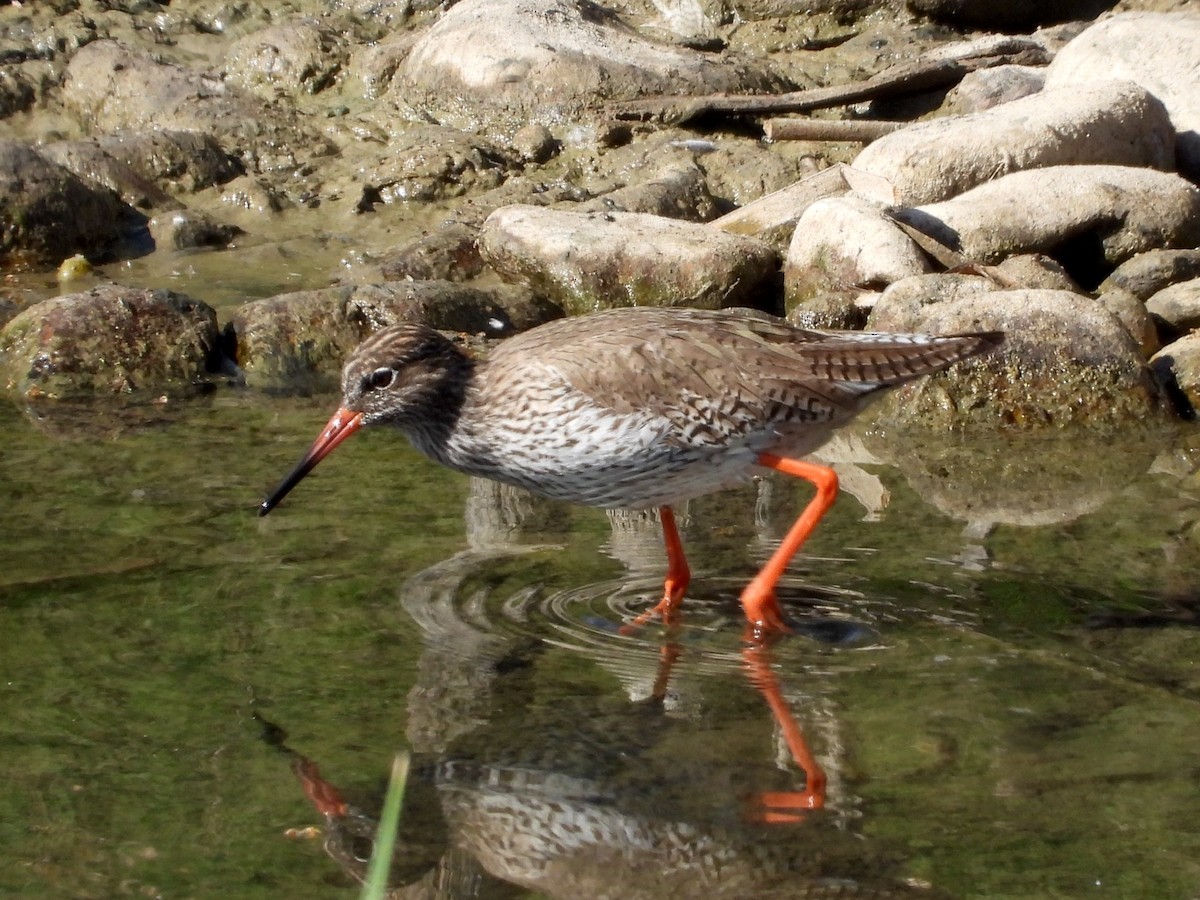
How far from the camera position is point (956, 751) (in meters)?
4.94

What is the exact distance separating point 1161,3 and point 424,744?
11261 mm

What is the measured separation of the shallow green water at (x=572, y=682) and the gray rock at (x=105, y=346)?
3.11ft

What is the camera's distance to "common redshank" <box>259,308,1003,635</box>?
6.07m

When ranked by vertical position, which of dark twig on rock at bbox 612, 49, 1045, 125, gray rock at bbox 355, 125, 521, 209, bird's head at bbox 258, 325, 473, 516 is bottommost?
gray rock at bbox 355, 125, 521, 209

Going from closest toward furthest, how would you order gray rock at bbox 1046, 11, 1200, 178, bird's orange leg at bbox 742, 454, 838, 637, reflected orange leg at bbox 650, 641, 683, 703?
reflected orange leg at bbox 650, 641, 683, 703 < bird's orange leg at bbox 742, 454, 838, 637 < gray rock at bbox 1046, 11, 1200, 178

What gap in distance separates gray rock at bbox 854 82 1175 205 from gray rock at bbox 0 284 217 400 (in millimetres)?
4912

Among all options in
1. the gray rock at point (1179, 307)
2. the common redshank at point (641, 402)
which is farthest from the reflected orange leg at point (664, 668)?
the gray rock at point (1179, 307)

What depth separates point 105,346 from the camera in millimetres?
9172

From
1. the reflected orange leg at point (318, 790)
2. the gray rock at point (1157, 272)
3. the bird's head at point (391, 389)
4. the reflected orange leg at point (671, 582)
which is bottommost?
the reflected orange leg at point (671, 582)

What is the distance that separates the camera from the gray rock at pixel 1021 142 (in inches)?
424

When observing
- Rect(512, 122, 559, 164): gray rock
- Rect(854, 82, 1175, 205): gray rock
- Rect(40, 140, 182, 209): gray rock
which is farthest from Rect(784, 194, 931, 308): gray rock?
Rect(40, 140, 182, 209): gray rock

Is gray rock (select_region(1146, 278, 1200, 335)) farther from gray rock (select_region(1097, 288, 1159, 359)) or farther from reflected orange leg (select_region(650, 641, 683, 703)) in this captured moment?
reflected orange leg (select_region(650, 641, 683, 703))

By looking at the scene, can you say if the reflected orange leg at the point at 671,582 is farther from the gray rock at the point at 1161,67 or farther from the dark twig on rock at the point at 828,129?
the gray rock at the point at 1161,67

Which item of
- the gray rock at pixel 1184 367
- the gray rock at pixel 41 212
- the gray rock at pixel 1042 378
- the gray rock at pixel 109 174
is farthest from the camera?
the gray rock at pixel 109 174
